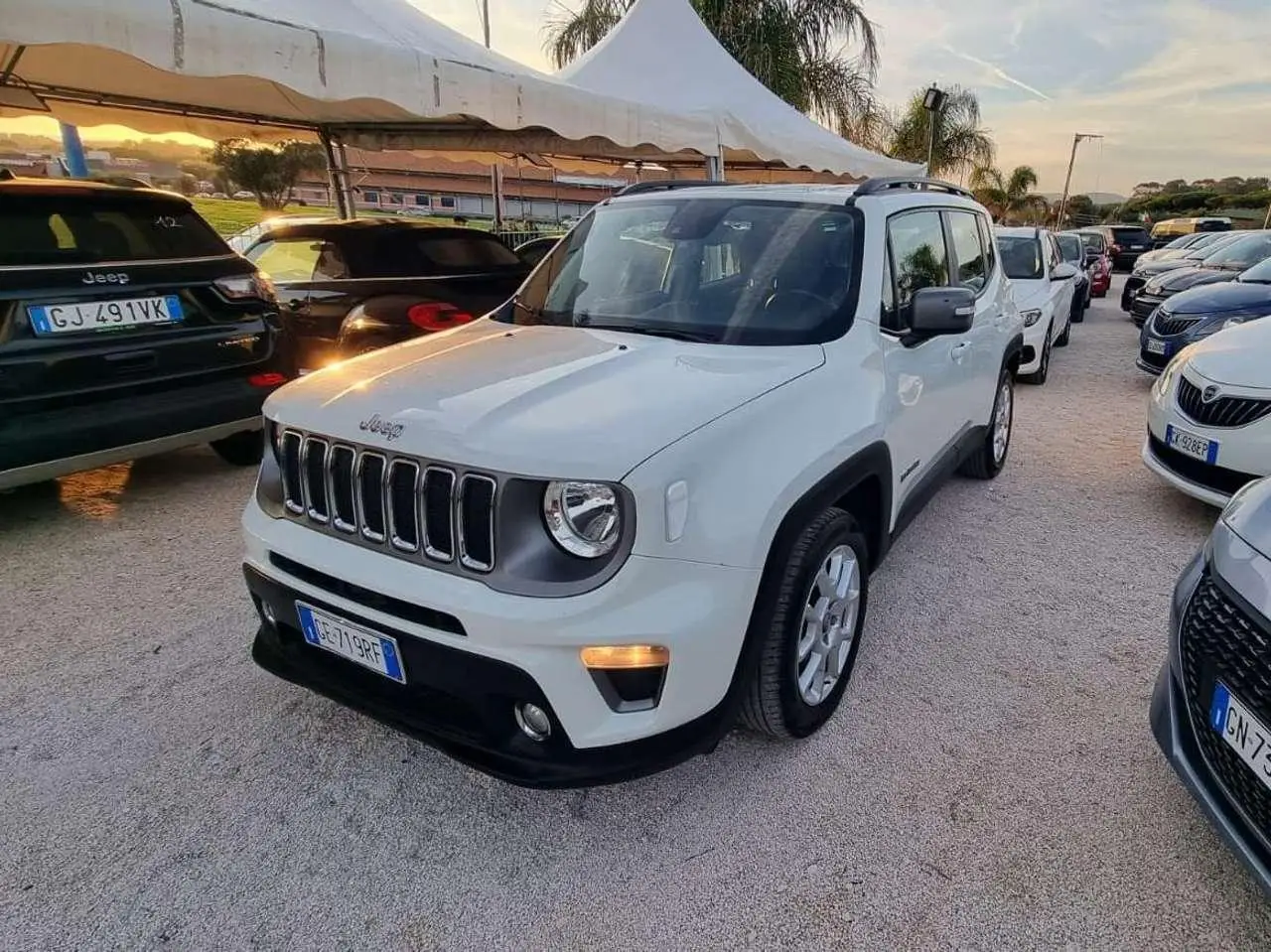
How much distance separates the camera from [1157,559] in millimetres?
3707

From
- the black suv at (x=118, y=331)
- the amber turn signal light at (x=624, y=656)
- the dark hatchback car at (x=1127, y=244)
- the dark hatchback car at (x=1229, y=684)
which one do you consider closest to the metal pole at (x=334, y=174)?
the black suv at (x=118, y=331)

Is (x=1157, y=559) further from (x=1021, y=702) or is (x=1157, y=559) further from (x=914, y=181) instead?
(x=914, y=181)

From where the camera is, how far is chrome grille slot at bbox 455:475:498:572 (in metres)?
1.78

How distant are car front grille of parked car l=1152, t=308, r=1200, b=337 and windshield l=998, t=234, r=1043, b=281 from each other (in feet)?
4.22

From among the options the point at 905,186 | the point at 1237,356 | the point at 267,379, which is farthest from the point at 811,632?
the point at 267,379

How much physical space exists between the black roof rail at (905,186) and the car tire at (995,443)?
3.94 feet

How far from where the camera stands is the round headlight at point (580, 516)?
68.7 inches

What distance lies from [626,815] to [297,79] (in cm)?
479

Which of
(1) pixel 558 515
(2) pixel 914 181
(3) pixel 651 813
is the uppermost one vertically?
(2) pixel 914 181

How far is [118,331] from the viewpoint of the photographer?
3.82m

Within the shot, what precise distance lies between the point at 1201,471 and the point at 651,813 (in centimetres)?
352

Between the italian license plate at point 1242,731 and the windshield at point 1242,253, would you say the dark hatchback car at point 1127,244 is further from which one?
the italian license plate at point 1242,731

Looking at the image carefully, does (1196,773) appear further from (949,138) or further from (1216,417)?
(949,138)

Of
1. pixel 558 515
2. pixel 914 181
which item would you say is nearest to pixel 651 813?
pixel 558 515
